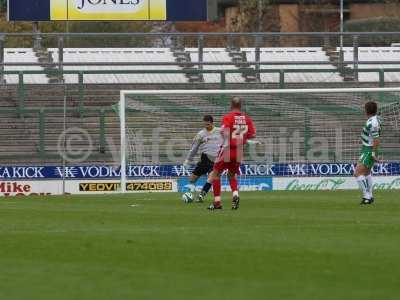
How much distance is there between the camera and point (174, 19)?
40.9 m

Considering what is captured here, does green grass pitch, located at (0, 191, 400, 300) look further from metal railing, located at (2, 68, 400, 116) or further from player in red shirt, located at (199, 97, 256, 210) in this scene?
metal railing, located at (2, 68, 400, 116)

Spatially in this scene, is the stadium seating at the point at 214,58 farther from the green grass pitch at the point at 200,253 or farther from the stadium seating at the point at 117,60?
the green grass pitch at the point at 200,253

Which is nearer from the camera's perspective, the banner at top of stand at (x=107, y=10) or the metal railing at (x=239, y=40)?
the metal railing at (x=239, y=40)

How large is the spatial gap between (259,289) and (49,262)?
2991 mm

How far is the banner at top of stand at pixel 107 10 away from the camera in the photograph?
40000 mm

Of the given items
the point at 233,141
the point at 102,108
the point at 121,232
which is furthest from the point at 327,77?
the point at 121,232

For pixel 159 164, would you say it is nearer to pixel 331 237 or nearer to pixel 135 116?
pixel 135 116

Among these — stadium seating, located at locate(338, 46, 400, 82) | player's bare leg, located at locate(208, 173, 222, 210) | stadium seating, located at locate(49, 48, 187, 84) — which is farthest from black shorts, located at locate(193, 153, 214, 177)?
stadium seating, located at locate(338, 46, 400, 82)

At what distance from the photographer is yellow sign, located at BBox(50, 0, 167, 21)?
40375mm

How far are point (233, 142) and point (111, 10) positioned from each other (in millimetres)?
19101

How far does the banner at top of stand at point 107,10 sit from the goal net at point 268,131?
5.83m

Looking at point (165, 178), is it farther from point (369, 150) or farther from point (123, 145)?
point (369, 150)

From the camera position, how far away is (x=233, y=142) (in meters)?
22.3

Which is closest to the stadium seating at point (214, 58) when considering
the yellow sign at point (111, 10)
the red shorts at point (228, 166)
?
the yellow sign at point (111, 10)
